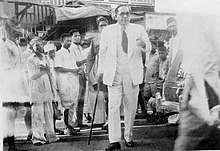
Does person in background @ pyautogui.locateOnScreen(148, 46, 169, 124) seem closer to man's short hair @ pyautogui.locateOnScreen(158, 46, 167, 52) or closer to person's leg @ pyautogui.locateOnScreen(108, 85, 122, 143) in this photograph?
man's short hair @ pyautogui.locateOnScreen(158, 46, 167, 52)

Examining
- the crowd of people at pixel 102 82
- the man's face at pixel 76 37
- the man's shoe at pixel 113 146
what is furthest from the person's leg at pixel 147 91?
the man's face at pixel 76 37

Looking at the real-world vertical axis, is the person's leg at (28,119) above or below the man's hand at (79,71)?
below

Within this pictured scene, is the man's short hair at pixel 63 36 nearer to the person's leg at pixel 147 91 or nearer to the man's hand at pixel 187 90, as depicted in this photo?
the person's leg at pixel 147 91

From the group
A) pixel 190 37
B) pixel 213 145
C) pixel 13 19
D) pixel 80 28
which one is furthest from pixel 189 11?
pixel 13 19

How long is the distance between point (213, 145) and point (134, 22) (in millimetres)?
833

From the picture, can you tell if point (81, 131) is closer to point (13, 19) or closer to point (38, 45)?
point (38, 45)

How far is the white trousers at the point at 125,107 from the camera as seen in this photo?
210 cm

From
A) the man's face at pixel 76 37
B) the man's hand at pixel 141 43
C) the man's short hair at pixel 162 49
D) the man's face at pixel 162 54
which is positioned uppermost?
the man's face at pixel 76 37

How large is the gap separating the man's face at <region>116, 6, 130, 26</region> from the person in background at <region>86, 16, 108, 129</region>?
0.25 ft

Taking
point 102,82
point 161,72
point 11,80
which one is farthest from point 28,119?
point 161,72

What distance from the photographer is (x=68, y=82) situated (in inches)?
81.8

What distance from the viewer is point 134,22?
83.5 inches

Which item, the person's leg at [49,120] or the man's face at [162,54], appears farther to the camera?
the man's face at [162,54]

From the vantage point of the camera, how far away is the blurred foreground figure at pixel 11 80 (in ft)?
6.55
